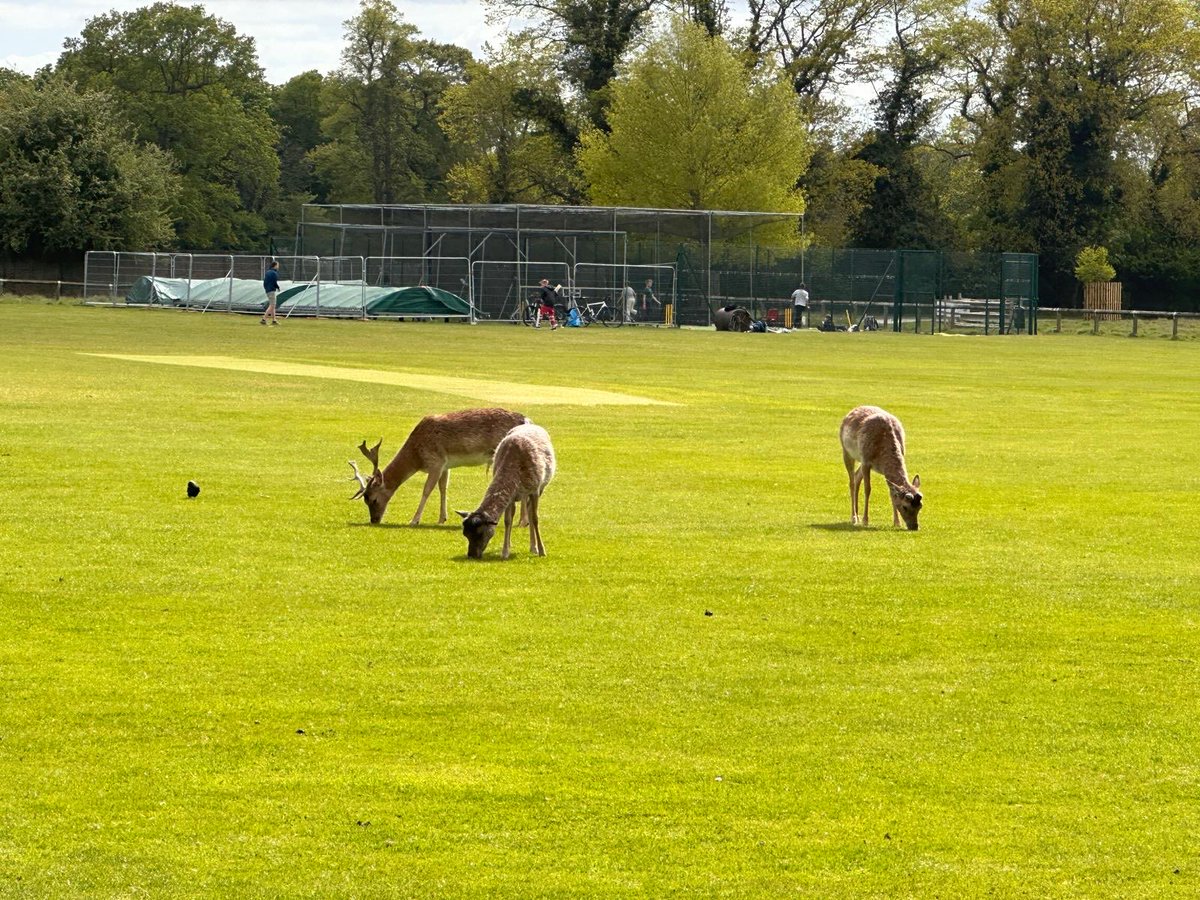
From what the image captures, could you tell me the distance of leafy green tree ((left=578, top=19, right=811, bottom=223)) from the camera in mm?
95125

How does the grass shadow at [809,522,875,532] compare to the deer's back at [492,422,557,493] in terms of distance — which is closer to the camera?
the deer's back at [492,422,557,493]

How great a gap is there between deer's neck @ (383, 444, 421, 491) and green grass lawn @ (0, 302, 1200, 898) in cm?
43

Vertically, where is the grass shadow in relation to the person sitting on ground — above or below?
below

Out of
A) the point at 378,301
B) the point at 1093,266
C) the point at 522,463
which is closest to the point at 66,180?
the point at 378,301

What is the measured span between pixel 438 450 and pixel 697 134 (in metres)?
80.2

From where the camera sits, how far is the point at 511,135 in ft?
394

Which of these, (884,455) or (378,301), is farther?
Answer: (378,301)

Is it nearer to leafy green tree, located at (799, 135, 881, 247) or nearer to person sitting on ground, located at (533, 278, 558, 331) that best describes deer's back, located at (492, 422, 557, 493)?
person sitting on ground, located at (533, 278, 558, 331)

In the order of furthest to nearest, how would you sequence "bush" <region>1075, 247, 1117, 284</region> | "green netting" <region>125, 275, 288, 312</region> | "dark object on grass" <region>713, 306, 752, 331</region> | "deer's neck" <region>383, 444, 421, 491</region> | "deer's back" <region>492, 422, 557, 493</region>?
1. "bush" <region>1075, 247, 1117, 284</region>
2. "green netting" <region>125, 275, 288, 312</region>
3. "dark object on grass" <region>713, 306, 752, 331</region>
4. "deer's neck" <region>383, 444, 421, 491</region>
5. "deer's back" <region>492, 422, 557, 493</region>

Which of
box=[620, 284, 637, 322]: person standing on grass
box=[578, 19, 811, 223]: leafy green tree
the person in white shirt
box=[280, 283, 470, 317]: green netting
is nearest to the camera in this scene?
box=[280, 283, 470, 317]: green netting

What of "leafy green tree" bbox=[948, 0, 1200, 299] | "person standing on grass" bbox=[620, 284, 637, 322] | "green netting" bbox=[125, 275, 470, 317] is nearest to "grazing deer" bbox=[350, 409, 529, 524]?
"green netting" bbox=[125, 275, 470, 317]

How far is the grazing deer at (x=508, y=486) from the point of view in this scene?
1424 centimetres

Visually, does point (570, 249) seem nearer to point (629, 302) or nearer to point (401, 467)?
point (629, 302)

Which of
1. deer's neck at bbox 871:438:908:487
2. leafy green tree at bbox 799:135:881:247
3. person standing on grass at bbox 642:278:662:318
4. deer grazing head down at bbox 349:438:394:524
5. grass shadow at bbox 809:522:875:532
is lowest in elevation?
grass shadow at bbox 809:522:875:532
